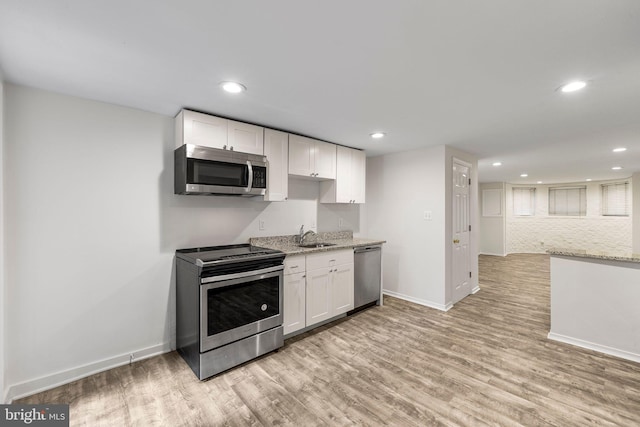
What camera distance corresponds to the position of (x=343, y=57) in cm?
169

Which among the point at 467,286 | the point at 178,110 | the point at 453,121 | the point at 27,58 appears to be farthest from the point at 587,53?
the point at 467,286

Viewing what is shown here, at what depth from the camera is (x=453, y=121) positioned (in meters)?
2.85

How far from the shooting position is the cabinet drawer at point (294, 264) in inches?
112

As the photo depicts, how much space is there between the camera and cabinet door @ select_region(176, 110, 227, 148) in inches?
97.3

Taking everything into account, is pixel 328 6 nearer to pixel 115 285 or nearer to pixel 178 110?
pixel 178 110

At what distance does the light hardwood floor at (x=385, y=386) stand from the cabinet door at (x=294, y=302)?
7.8 inches

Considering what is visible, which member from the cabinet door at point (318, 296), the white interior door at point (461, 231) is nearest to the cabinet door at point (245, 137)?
the cabinet door at point (318, 296)

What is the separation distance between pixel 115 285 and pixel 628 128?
18.1 ft

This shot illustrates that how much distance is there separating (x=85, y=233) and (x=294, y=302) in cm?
197

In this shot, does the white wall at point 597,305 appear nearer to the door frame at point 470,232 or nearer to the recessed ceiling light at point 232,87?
the door frame at point 470,232

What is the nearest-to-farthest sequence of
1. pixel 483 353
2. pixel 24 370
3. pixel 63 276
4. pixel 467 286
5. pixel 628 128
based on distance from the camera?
pixel 24 370
pixel 63 276
pixel 483 353
pixel 628 128
pixel 467 286

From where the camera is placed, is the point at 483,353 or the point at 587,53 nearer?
the point at 587,53

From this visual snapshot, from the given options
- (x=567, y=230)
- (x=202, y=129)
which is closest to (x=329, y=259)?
(x=202, y=129)

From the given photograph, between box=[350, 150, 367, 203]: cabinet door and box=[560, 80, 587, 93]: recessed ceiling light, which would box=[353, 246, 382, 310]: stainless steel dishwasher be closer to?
box=[350, 150, 367, 203]: cabinet door
